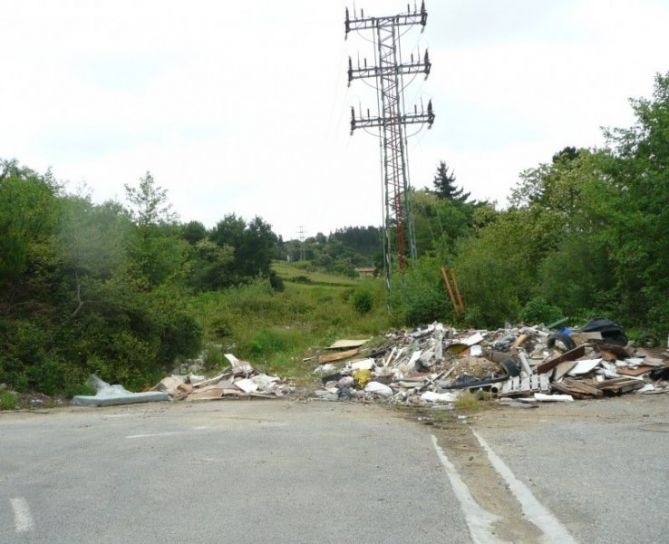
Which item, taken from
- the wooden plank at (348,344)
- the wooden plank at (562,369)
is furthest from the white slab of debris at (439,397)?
the wooden plank at (348,344)

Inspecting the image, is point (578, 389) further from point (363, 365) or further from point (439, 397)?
point (363, 365)

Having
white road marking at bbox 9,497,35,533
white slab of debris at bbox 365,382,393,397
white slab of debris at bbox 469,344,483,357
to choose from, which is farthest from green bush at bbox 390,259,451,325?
white road marking at bbox 9,497,35,533

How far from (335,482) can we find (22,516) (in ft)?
9.85

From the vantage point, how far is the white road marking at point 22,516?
5.85 m

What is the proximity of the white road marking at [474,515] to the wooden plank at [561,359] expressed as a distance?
10277mm

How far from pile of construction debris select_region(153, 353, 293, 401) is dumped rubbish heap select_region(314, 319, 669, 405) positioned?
149 cm

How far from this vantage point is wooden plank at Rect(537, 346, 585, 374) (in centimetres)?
1753

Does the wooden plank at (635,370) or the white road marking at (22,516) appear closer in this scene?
A: the white road marking at (22,516)

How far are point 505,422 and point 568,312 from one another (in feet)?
73.3

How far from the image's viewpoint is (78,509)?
638cm

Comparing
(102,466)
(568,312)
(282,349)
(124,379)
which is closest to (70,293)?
(124,379)

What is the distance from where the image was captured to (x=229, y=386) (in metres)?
20.5

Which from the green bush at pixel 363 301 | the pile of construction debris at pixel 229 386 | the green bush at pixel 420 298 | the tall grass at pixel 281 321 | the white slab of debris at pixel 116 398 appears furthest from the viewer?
the green bush at pixel 363 301

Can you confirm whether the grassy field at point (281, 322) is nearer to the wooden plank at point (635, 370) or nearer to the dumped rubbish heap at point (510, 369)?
the dumped rubbish heap at point (510, 369)
